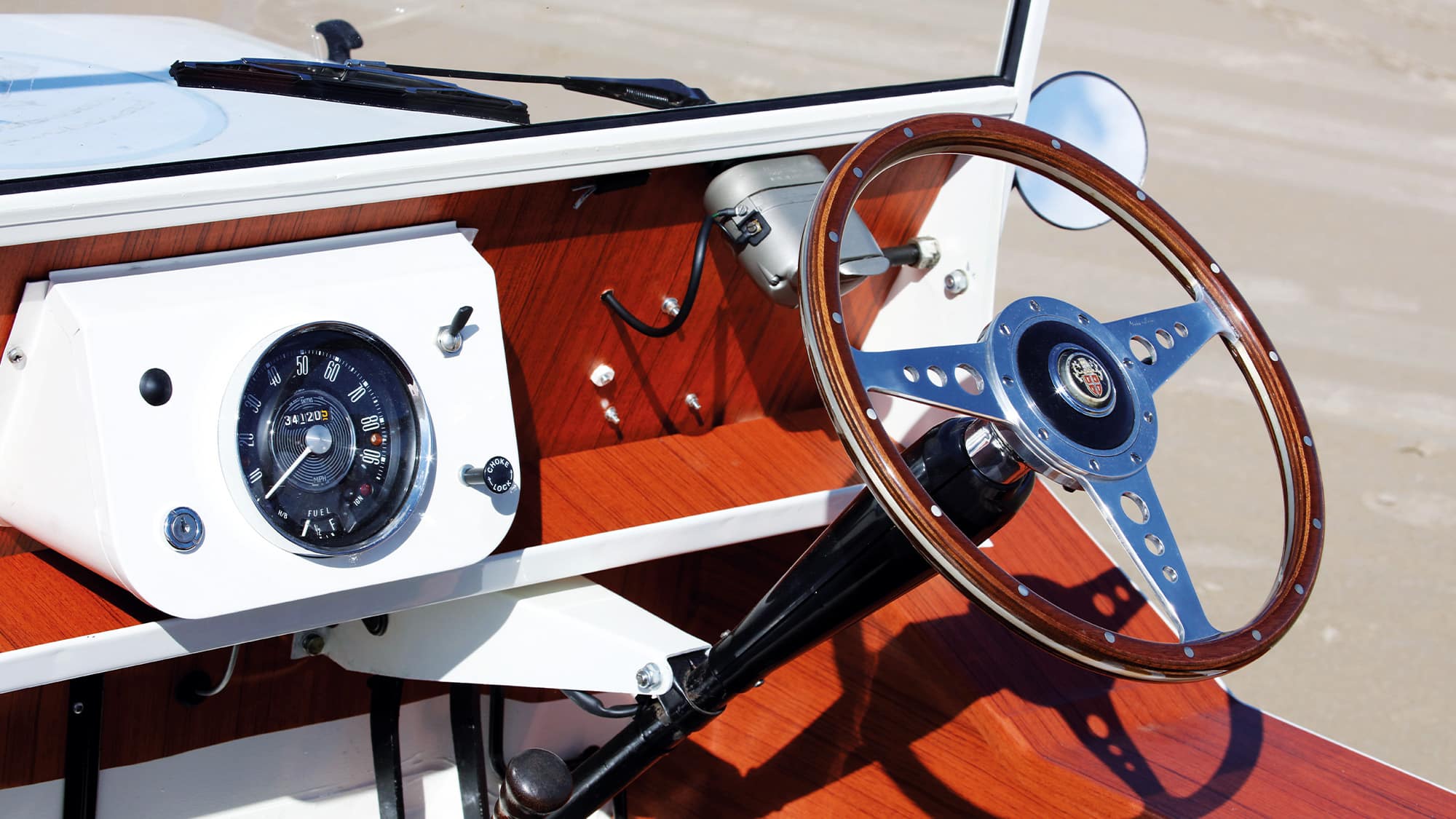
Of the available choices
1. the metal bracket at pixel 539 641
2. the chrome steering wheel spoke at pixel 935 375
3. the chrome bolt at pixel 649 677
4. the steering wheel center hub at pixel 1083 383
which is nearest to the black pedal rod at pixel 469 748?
the metal bracket at pixel 539 641

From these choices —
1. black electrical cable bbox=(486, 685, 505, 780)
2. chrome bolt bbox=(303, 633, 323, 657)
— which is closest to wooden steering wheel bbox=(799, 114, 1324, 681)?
chrome bolt bbox=(303, 633, 323, 657)

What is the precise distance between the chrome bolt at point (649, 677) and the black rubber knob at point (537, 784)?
0.46 feet

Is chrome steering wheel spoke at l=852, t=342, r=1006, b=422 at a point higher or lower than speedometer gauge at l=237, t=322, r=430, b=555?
higher

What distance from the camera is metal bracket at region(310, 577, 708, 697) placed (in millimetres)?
1724

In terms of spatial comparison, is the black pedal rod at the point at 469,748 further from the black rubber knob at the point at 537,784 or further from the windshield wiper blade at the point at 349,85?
the windshield wiper blade at the point at 349,85

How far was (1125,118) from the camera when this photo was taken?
2.13 metres

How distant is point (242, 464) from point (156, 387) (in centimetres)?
12

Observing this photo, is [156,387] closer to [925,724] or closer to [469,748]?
[469,748]

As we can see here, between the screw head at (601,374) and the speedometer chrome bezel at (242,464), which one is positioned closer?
the speedometer chrome bezel at (242,464)

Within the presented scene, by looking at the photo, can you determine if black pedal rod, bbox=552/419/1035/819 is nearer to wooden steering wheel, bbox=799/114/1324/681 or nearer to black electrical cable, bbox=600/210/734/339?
wooden steering wheel, bbox=799/114/1324/681

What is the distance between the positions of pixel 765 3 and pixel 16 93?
1.06 meters

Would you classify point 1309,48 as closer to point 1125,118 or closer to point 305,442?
point 1125,118

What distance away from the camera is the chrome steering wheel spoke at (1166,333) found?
153 cm

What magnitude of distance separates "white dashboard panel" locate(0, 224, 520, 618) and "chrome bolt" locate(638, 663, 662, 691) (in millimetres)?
267
